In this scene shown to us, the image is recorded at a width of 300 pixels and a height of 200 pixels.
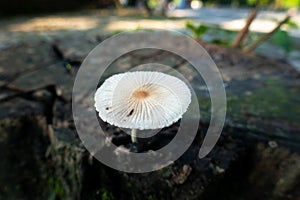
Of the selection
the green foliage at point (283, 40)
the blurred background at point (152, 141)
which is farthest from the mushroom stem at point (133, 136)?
the green foliage at point (283, 40)

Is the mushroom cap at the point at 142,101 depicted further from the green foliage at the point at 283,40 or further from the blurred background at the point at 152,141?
the green foliage at the point at 283,40

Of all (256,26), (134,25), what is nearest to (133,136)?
(134,25)

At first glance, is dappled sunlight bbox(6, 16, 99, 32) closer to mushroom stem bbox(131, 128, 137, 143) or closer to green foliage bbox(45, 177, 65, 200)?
green foliage bbox(45, 177, 65, 200)

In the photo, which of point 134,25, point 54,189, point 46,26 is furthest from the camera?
point 134,25

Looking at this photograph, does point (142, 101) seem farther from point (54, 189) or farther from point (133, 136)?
point (54, 189)

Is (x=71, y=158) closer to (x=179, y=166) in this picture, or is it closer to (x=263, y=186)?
(x=179, y=166)

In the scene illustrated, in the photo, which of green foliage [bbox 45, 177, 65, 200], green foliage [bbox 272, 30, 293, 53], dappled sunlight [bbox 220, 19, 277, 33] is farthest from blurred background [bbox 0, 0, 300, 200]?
dappled sunlight [bbox 220, 19, 277, 33]

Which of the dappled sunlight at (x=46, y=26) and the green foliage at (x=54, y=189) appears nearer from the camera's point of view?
the green foliage at (x=54, y=189)

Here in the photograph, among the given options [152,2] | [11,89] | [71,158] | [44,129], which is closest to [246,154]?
[71,158]
